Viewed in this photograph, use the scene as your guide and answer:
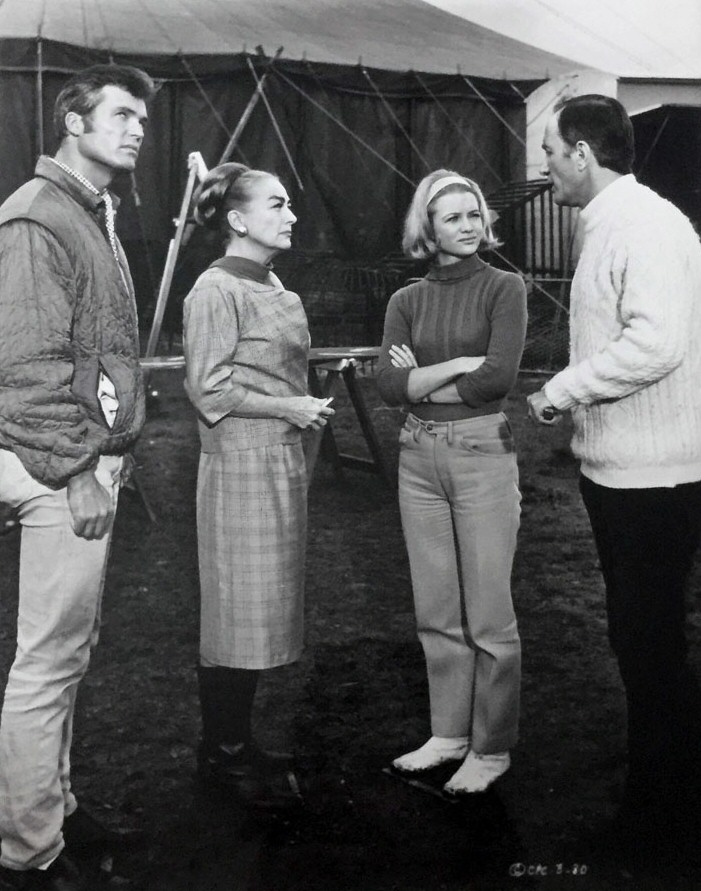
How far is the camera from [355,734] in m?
2.92

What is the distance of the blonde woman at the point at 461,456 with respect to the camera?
8.21 ft

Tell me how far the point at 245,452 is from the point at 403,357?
49 cm

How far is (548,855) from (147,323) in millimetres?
7799

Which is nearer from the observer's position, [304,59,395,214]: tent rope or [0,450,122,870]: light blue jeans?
[0,450,122,870]: light blue jeans

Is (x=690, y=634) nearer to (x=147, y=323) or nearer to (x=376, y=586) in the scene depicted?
(x=376, y=586)

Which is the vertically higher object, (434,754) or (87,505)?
(87,505)

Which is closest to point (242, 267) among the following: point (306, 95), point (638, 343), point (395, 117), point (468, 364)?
point (468, 364)

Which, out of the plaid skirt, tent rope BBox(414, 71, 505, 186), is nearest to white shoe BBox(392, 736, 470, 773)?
the plaid skirt

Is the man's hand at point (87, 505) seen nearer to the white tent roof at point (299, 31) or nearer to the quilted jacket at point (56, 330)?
the quilted jacket at point (56, 330)

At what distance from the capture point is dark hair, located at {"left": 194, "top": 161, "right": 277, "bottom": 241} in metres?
2.57

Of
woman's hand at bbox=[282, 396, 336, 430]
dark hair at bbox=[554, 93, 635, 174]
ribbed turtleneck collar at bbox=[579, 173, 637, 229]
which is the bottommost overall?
woman's hand at bbox=[282, 396, 336, 430]

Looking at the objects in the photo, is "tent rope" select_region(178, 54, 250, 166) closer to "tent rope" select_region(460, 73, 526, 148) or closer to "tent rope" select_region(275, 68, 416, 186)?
"tent rope" select_region(275, 68, 416, 186)

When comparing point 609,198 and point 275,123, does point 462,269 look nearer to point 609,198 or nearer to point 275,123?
point 609,198

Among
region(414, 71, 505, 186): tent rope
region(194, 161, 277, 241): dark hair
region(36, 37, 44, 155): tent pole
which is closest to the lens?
region(194, 161, 277, 241): dark hair
